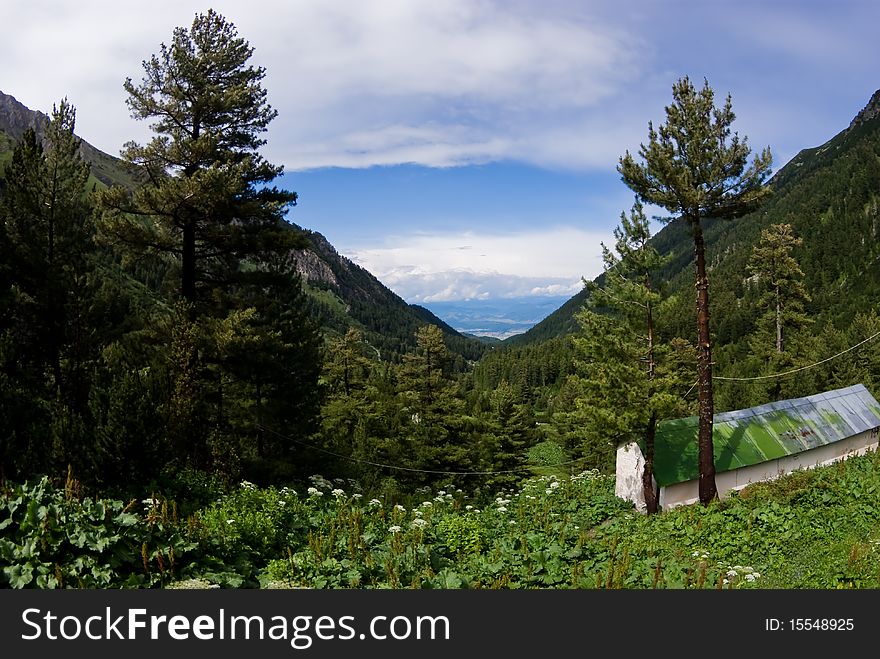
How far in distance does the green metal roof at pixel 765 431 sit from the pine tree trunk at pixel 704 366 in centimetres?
249

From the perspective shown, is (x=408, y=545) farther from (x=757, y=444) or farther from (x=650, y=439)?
(x=757, y=444)

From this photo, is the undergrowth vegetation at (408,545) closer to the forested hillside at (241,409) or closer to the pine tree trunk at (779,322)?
the forested hillside at (241,409)

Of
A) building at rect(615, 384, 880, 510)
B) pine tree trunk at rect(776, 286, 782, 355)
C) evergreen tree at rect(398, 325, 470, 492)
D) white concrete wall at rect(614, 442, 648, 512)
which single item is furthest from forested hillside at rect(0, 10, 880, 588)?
pine tree trunk at rect(776, 286, 782, 355)

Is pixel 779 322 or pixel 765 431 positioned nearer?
pixel 765 431

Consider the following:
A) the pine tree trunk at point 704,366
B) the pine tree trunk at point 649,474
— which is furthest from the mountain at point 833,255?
the pine tree trunk at point 704,366

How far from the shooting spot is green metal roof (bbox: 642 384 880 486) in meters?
20.2

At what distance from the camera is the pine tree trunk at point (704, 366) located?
15648 mm

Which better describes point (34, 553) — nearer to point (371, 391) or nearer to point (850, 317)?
point (371, 391)

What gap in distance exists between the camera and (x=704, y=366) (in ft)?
52.0

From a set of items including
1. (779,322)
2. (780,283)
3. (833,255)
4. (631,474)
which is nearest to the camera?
(631,474)

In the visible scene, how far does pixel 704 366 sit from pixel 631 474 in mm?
6005

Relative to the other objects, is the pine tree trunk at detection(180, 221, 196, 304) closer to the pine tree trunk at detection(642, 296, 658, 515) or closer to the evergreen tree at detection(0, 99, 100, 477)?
the evergreen tree at detection(0, 99, 100, 477)

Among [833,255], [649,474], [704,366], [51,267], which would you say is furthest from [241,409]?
[833,255]

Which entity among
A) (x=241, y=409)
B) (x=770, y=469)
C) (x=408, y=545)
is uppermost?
(x=241, y=409)
